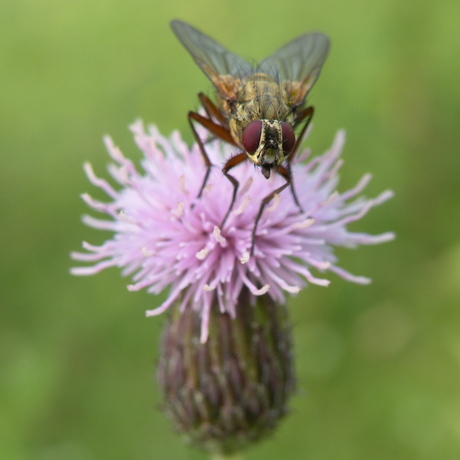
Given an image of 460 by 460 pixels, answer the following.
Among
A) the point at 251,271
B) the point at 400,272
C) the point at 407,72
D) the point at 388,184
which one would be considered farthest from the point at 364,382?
the point at 407,72

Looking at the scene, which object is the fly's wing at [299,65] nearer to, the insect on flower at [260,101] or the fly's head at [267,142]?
the insect on flower at [260,101]

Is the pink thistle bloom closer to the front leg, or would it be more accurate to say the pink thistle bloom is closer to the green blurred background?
the front leg

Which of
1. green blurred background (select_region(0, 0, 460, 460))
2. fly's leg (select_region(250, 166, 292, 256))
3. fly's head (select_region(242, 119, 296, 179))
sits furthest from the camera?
green blurred background (select_region(0, 0, 460, 460))

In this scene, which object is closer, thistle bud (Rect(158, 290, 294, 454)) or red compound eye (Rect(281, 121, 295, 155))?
red compound eye (Rect(281, 121, 295, 155))

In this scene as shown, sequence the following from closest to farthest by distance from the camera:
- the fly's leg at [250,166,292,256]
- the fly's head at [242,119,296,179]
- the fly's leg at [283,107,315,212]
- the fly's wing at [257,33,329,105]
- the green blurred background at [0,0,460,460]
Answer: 1. the fly's head at [242,119,296,179]
2. the fly's leg at [250,166,292,256]
3. the fly's leg at [283,107,315,212]
4. the fly's wing at [257,33,329,105]
5. the green blurred background at [0,0,460,460]

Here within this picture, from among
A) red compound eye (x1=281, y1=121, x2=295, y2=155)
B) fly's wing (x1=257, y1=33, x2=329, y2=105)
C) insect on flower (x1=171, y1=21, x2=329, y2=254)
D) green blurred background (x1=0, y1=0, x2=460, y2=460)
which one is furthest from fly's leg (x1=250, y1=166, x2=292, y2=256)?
green blurred background (x1=0, y1=0, x2=460, y2=460)
